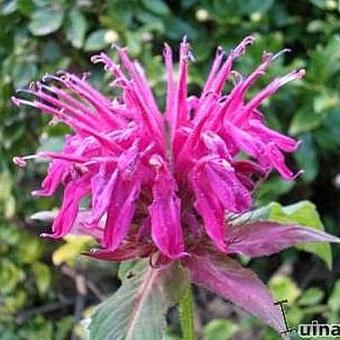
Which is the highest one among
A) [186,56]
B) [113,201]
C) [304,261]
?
[186,56]

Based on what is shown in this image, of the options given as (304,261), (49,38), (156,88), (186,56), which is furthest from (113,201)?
(304,261)

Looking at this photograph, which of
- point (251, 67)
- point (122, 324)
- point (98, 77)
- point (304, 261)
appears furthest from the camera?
point (304, 261)

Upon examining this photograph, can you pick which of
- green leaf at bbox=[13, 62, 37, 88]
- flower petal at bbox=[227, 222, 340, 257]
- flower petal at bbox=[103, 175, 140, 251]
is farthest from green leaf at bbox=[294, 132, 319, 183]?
flower petal at bbox=[103, 175, 140, 251]

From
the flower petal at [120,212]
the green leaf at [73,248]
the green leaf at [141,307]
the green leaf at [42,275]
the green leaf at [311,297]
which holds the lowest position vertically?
the green leaf at [311,297]

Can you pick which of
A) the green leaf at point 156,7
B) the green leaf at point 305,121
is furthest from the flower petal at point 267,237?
the green leaf at point 156,7

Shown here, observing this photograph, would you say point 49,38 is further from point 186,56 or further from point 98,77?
point 186,56

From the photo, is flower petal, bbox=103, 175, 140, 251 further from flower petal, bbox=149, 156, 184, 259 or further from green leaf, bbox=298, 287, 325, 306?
green leaf, bbox=298, 287, 325, 306

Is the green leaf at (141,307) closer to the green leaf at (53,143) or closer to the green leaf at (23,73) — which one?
the green leaf at (53,143)

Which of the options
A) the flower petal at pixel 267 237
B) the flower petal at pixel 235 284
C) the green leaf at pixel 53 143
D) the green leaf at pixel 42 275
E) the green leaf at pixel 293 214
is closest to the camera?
the flower petal at pixel 235 284
